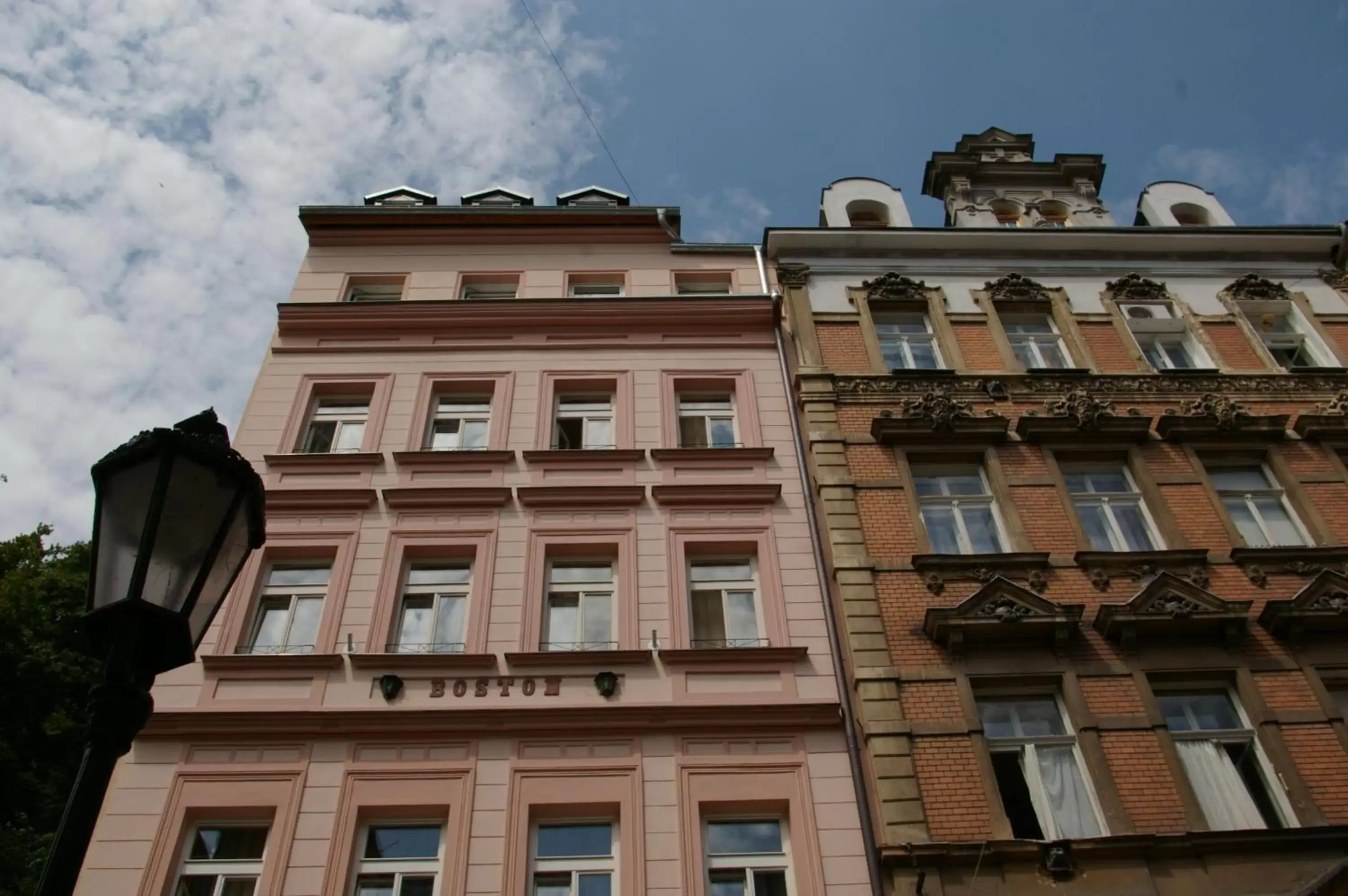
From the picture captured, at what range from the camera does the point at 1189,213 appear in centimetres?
2147

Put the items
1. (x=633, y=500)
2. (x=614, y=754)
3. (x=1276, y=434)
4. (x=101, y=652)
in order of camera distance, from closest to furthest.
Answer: (x=101, y=652), (x=614, y=754), (x=633, y=500), (x=1276, y=434)

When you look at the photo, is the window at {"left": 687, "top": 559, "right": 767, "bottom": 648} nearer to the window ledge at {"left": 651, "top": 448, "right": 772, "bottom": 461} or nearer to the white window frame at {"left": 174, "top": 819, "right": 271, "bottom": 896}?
the window ledge at {"left": 651, "top": 448, "right": 772, "bottom": 461}

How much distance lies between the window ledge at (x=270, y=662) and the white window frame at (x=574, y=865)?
3.31 metres

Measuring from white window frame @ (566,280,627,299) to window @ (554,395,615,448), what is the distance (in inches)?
125

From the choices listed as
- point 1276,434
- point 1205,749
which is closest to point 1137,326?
point 1276,434

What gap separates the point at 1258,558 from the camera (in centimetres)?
1373

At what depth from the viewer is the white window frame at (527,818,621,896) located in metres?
10.8

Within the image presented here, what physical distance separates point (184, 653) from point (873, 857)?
26.8ft

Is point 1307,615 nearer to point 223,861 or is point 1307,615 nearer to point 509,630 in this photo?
point 509,630

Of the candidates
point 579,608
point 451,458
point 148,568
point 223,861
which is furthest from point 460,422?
point 148,568

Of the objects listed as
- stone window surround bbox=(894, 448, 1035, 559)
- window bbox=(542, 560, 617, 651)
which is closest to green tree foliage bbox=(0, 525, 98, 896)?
window bbox=(542, 560, 617, 651)

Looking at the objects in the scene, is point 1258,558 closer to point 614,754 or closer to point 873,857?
point 873,857

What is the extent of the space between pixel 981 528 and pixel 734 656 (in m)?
4.23

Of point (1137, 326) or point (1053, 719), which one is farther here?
point (1137, 326)
